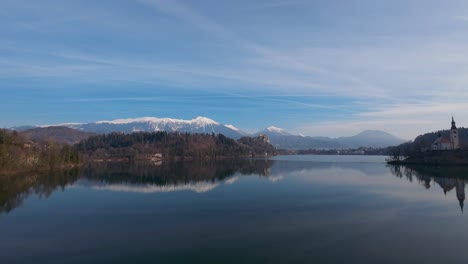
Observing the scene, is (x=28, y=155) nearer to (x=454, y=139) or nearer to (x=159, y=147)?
(x=454, y=139)

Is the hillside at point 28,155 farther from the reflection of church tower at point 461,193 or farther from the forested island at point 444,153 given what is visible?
the forested island at point 444,153

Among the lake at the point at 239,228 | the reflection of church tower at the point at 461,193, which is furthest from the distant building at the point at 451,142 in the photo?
the lake at the point at 239,228

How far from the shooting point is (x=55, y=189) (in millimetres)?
31125

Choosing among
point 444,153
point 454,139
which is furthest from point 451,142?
point 444,153

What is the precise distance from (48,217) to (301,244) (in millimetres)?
13231

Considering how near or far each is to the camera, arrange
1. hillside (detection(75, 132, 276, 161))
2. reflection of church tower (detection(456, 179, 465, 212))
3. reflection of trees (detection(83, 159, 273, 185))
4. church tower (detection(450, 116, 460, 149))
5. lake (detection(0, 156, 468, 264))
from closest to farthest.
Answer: lake (detection(0, 156, 468, 264)) → reflection of church tower (detection(456, 179, 465, 212)) → reflection of trees (detection(83, 159, 273, 185)) → church tower (detection(450, 116, 460, 149)) → hillside (detection(75, 132, 276, 161))

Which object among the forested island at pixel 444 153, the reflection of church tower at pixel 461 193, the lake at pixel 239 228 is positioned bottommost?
the lake at pixel 239 228

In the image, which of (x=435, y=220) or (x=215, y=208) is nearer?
(x=435, y=220)

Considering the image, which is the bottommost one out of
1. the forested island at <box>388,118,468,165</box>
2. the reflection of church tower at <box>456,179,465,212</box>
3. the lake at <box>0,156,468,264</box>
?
the lake at <box>0,156,468,264</box>

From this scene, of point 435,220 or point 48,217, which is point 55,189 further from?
point 435,220

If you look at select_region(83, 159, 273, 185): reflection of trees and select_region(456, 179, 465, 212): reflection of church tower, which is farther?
select_region(83, 159, 273, 185): reflection of trees

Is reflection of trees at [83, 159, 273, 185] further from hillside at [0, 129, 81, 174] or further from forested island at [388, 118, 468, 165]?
forested island at [388, 118, 468, 165]

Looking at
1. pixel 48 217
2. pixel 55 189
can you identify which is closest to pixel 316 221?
pixel 48 217

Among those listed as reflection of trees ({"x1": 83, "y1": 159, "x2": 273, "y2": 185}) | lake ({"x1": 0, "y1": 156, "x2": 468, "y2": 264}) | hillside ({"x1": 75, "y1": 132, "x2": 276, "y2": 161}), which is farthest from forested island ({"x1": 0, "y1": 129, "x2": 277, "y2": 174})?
lake ({"x1": 0, "y1": 156, "x2": 468, "y2": 264})
